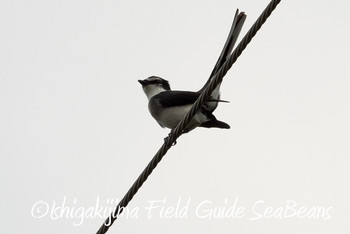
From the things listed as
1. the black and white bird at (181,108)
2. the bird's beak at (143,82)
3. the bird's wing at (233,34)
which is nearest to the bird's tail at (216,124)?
the black and white bird at (181,108)

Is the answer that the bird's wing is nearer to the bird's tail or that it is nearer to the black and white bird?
the black and white bird

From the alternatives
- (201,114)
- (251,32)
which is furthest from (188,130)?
(251,32)

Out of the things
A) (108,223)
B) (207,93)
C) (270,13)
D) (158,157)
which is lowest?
(108,223)

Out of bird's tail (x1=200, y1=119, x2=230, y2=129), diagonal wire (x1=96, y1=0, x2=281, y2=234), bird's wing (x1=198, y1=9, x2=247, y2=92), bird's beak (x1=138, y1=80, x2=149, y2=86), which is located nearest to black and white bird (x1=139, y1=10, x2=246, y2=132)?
bird's tail (x1=200, y1=119, x2=230, y2=129)

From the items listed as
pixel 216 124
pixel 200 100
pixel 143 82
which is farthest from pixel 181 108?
pixel 200 100

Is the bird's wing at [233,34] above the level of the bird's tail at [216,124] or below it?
above

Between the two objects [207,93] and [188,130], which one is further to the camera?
[188,130]

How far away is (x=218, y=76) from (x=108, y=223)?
4.33 feet

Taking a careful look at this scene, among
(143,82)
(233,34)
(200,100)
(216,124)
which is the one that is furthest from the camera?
(143,82)

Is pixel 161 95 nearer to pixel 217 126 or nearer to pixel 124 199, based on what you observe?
pixel 217 126

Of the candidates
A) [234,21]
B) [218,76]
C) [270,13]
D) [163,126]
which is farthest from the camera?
[163,126]

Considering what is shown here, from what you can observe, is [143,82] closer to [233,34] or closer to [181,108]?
[181,108]

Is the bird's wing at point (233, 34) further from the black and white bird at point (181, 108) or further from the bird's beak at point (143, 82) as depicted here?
the bird's beak at point (143, 82)

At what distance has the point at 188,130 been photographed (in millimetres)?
6398
